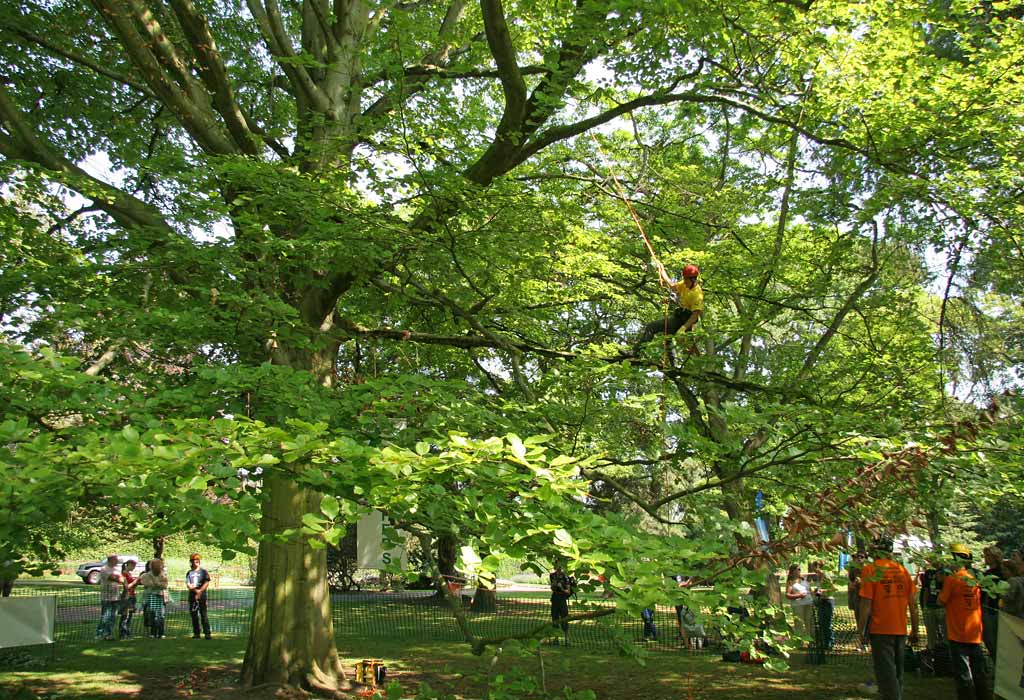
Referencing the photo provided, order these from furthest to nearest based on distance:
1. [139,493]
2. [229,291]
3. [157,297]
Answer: [157,297], [229,291], [139,493]

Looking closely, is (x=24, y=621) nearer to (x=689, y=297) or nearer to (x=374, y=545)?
(x=374, y=545)

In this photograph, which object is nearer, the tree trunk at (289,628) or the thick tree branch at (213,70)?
the thick tree branch at (213,70)

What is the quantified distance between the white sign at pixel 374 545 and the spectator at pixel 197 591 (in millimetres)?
8469

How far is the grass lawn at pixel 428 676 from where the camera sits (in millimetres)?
9289

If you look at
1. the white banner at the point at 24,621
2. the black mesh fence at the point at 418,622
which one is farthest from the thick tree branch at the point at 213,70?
the black mesh fence at the point at 418,622

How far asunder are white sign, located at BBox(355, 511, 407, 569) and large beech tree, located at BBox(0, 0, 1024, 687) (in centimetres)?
23

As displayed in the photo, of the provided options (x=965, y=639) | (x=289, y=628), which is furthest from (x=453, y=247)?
(x=965, y=639)

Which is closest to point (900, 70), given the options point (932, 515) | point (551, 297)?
point (551, 297)

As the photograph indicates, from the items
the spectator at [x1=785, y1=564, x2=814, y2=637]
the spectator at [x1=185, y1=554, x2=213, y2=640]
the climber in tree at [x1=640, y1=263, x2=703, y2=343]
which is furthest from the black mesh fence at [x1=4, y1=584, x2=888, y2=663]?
the climber in tree at [x1=640, y1=263, x2=703, y2=343]

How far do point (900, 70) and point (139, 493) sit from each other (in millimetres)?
8874

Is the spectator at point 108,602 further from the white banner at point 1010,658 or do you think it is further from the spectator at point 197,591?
the white banner at point 1010,658

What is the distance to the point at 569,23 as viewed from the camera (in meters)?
7.92

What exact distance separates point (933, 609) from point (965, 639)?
208 centimetres

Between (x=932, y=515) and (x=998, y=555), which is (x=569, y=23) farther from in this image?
(x=998, y=555)
